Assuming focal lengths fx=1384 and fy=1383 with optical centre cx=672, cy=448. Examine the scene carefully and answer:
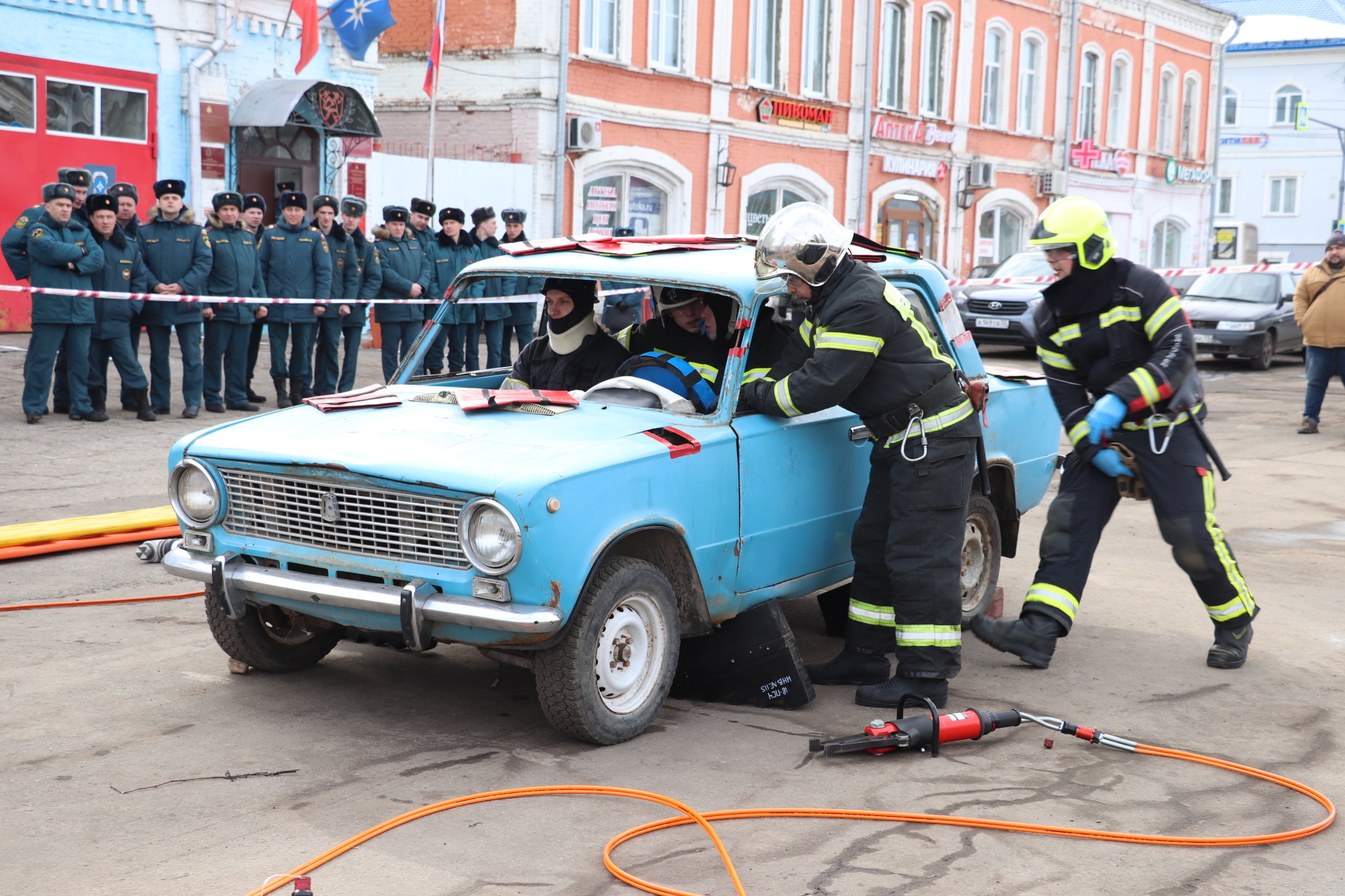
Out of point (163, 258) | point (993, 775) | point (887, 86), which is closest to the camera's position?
point (993, 775)

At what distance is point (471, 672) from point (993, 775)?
2.15 meters

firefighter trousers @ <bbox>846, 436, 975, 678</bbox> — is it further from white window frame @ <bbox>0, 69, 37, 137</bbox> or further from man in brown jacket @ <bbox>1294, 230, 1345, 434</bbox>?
white window frame @ <bbox>0, 69, 37, 137</bbox>

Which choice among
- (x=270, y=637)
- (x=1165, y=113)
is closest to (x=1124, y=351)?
(x=270, y=637)

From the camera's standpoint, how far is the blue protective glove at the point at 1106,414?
5.64 m

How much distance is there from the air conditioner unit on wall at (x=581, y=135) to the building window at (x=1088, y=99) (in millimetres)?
18489

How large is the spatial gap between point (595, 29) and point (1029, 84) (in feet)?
51.8

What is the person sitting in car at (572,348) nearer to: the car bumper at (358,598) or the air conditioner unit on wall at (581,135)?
the car bumper at (358,598)

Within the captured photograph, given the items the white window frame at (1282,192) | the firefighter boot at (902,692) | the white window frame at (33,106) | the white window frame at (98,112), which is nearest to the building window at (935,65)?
the white window frame at (98,112)

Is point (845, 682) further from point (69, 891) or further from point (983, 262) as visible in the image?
point (983, 262)

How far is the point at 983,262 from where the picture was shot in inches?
1359

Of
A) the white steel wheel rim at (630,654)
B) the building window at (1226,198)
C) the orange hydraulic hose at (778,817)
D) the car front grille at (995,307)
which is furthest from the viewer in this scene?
the building window at (1226,198)

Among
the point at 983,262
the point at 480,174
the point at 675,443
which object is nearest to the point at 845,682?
the point at 675,443

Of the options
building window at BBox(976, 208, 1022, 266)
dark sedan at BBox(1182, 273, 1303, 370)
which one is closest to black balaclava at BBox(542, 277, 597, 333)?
dark sedan at BBox(1182, 273, 1303, 370)

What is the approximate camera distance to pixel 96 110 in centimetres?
1694
